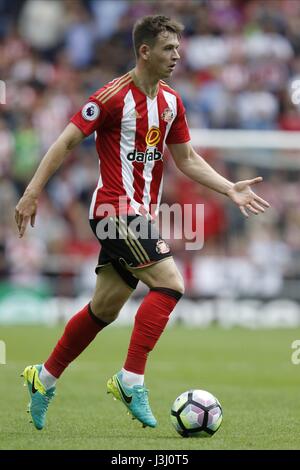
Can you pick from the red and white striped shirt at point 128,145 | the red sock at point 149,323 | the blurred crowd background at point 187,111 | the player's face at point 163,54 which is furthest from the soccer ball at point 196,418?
the blurred crowd background at point 187,111

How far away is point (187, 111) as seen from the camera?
18047 millimetres

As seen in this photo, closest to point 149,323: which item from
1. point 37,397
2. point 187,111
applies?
point 37,397

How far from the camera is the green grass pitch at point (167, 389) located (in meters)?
6.13

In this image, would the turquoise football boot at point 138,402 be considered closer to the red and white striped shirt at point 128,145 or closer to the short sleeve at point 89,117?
the red and white striped shirt at point 128,145

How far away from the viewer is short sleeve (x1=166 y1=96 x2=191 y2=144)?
22.8 ft

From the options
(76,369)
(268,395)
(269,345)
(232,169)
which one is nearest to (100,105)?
(268,395)

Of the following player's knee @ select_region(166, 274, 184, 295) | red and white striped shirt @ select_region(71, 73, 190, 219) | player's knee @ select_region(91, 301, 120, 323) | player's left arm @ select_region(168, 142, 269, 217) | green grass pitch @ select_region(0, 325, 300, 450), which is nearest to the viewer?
green grass pitch @ select_region(0, 325, 300, 450)

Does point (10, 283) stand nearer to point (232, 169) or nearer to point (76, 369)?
point (232, 169)

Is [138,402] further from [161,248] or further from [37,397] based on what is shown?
[161,248]

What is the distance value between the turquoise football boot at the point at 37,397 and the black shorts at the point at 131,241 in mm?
887

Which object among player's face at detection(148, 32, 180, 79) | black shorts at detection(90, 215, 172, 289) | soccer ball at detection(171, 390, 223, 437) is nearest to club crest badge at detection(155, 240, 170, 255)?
black shorts at detection(90, 215, 172, 289)

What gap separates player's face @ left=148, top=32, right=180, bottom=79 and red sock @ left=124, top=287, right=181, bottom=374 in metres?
1.37

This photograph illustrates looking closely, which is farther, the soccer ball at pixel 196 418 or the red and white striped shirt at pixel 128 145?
the red and white striped shirt at pixel 128 145

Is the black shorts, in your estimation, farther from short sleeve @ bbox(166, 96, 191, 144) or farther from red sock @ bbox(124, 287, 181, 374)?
short sleeve @ bbox(166, 96, 191, 144)
